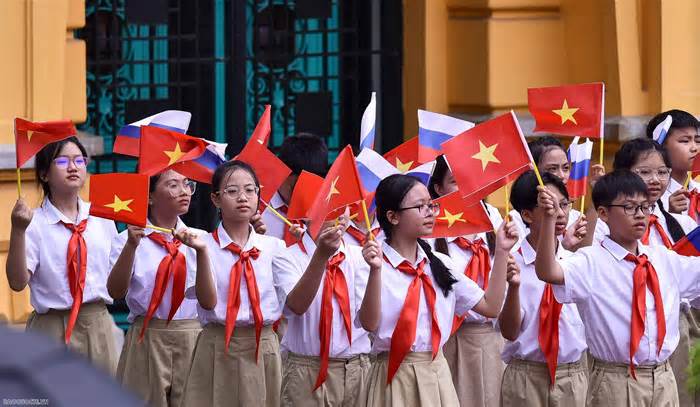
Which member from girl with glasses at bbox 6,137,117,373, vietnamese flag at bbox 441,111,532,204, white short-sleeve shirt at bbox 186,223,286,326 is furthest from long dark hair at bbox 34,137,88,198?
vietnamese flag at bbox 441,111,532,204

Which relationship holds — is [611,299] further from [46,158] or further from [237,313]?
[46,158]

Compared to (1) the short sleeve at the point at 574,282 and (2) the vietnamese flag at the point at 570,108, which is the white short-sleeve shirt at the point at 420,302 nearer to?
(1) the short sleeve at the point at 574,282

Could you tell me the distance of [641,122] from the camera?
827 cm

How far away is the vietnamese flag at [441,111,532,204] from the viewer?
5.16 meters

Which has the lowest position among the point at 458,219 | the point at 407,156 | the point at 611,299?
the point at 611,299

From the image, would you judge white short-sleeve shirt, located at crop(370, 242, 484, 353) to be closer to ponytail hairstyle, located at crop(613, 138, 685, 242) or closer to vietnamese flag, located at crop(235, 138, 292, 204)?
vietnamese flag, located at crop(235, 138, 292, 204)

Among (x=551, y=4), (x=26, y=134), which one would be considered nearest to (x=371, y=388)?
(x=26, y=134)

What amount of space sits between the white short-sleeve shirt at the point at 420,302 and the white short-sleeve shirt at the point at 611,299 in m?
0.33

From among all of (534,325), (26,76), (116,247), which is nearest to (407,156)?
(534,325)

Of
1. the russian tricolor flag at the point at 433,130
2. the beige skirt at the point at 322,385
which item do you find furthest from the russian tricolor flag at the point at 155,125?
the beige skirt at the point at 322,385

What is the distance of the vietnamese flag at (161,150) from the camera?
231 inches

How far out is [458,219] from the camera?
5.52 m

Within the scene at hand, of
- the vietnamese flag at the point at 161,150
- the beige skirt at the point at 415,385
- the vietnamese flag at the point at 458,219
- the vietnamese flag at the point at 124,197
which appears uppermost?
the vietnamese flag at the point at 161,150

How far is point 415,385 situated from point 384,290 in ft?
1.10
